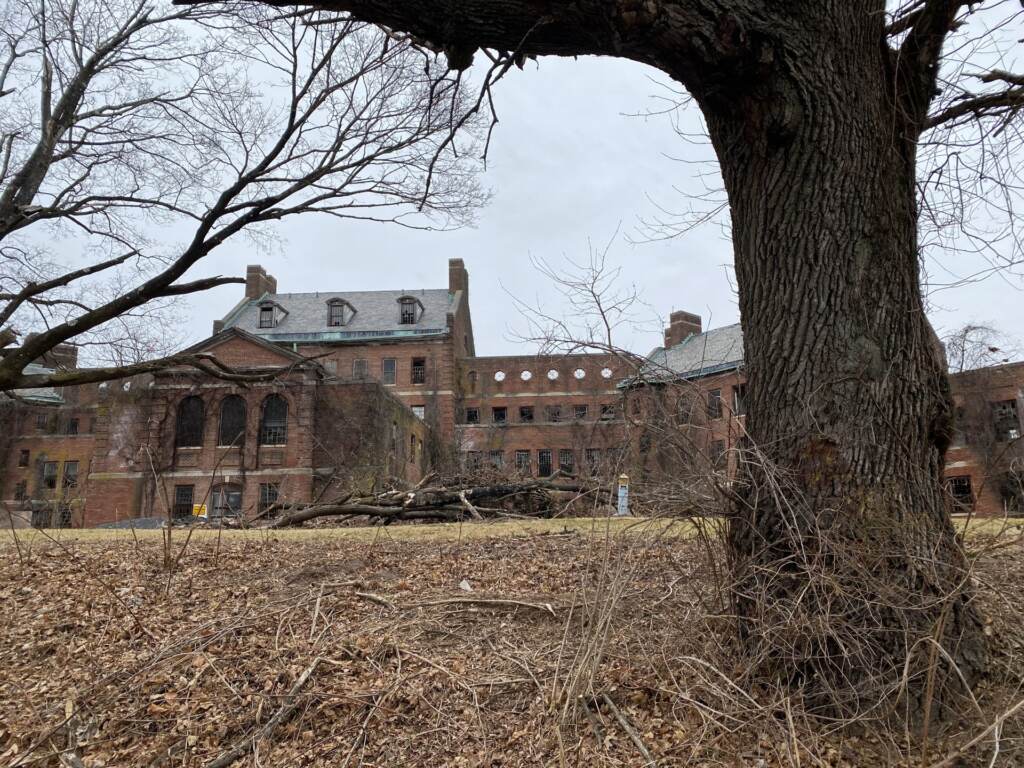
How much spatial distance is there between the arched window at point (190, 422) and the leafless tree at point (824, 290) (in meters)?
31.2

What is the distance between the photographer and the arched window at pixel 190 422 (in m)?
32.4

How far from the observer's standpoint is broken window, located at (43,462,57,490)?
4441 centimetres

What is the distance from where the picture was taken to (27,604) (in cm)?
Result: 574

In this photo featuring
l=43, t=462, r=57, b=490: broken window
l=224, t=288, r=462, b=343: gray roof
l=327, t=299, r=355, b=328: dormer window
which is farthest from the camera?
l=327, t=299, r=355, b=328: dormer window

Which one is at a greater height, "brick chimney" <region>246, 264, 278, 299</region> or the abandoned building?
"brick chimney" <region>246, 264, 278, 299</region>

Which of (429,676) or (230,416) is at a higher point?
(230,416)

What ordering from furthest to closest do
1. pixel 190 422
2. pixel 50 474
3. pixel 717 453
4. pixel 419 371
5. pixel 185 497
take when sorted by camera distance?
1. pixel 419 371
2. pixel 50 474
3. pixel 190 422
4. pixel 185 497
5. pixel 717 453

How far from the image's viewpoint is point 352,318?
48094 millimetres

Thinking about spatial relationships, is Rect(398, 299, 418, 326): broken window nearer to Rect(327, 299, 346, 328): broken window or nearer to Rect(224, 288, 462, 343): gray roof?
Rect(224, 288, 462, 343): gray roof

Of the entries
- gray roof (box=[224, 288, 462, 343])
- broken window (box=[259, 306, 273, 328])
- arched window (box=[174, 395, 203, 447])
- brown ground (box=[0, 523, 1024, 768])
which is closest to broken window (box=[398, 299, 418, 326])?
gray roof (box=[224, 288, 462, 343])

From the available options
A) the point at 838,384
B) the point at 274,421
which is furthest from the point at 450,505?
the point at 274,421

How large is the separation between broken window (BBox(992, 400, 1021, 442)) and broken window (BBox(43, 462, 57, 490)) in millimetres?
49886

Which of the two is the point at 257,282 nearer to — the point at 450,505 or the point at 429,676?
the point at 450,505

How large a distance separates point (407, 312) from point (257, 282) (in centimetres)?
1123
